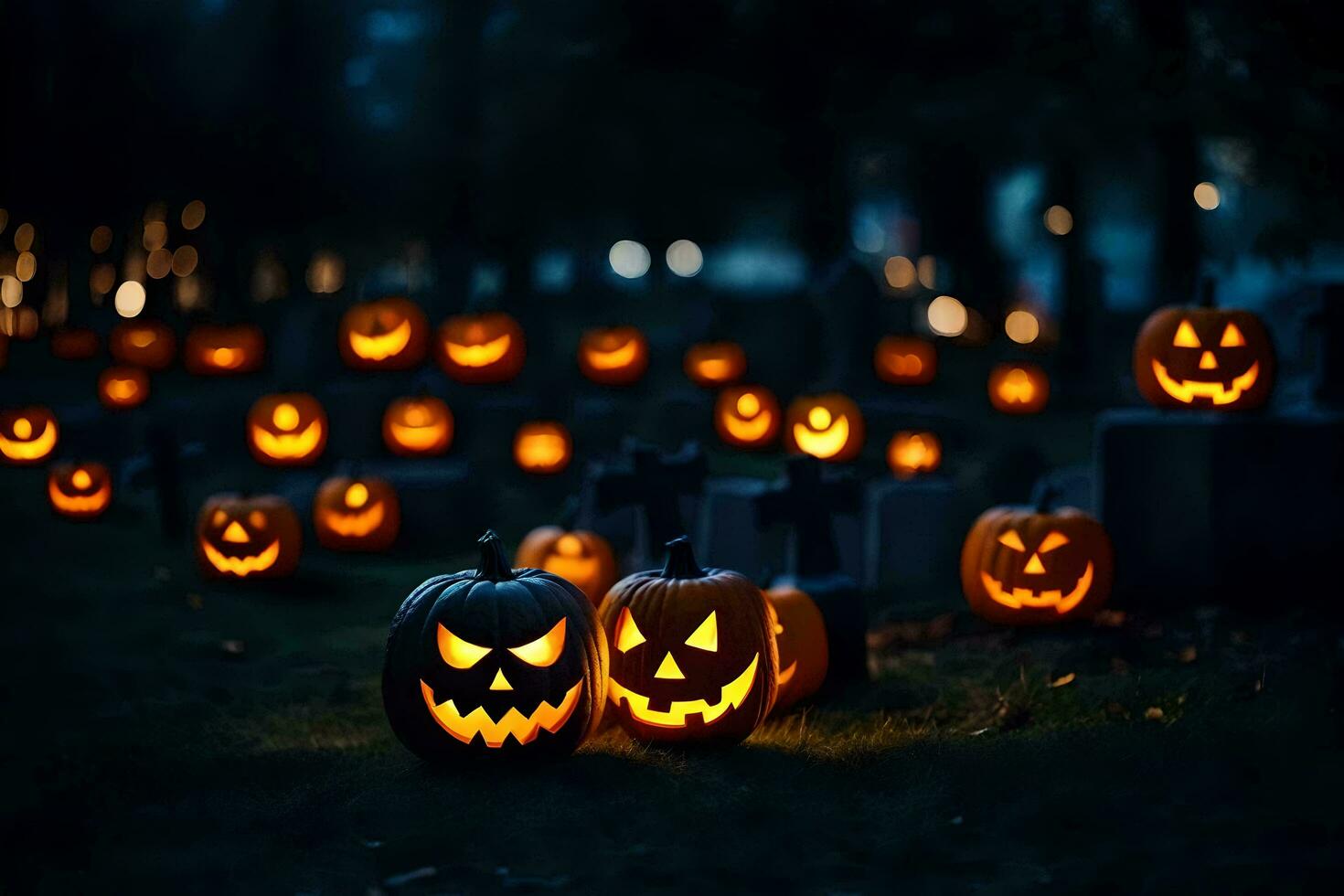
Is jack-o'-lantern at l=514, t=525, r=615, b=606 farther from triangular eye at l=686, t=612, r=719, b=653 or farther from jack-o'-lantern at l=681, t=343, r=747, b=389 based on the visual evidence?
jack-o'-lantern at l=681, t=343, r=747, b=389

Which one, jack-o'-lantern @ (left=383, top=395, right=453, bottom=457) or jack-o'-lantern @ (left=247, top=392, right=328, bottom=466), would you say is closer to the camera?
jack-o'-lantern @ (left=247, top=392, right=328, bottom=466)

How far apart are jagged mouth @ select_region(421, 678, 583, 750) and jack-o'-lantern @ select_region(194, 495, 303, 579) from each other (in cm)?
493

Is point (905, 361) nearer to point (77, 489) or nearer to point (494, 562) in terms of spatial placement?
point (77, 489)

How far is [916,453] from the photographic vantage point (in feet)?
42.4

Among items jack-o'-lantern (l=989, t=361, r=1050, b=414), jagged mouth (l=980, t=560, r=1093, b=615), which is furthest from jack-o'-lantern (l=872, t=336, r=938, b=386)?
jagged mouth (l=980, t=560, r=1093, b=615)

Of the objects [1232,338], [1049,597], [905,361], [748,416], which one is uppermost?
[905,361]

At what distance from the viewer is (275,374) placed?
49.5 feet

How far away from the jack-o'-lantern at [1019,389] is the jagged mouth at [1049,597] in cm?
601

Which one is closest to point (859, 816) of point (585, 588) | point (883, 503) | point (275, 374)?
point (585, 588)

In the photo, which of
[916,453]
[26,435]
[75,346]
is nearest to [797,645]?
[916,453]

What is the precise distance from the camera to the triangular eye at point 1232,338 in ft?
29.6

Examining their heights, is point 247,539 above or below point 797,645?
above

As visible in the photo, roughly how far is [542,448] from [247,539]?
367 centimetres

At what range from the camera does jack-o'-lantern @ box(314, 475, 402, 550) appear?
37.9 feet
